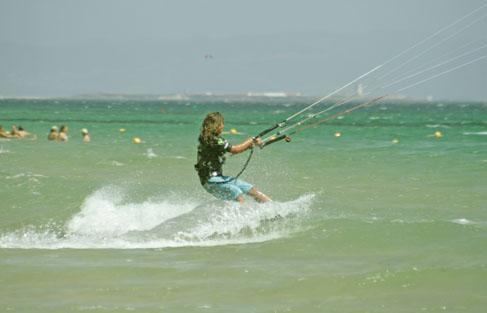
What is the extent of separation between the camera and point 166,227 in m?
13.1

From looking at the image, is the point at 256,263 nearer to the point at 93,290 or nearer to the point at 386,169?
the point at 93,290

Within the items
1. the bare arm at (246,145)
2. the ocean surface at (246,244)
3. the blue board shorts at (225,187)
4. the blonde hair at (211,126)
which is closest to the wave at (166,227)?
the ocean surface at (246,244)

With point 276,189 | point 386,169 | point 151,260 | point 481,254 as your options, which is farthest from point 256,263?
point 386,169

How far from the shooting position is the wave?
479 inches

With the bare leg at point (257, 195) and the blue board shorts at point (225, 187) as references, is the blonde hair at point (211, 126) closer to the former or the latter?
the blue board shorts at point (225, 187)

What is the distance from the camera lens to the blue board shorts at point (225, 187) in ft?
41.2

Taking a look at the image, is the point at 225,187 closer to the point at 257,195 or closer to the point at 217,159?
the point at 217,159

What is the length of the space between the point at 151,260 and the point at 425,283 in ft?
10.8

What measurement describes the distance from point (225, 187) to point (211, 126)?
94 centimetres

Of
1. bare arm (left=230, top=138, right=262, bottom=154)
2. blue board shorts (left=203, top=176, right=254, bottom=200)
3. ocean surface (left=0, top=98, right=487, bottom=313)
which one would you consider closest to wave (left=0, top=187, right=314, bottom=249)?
ocean surface (left=0, top=98, right=487, bottom=313)

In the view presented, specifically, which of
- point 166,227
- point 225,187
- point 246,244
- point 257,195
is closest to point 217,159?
point 225,187

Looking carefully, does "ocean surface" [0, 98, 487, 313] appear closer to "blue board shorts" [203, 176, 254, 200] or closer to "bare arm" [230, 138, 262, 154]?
"blue board shorts" [203, 176, 254, 200]

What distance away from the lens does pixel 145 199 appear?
16.9m

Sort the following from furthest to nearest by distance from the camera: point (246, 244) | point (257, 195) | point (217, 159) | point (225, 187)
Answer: point (257, 195), point (225, 187), point (217, 159), point (246, 244)
